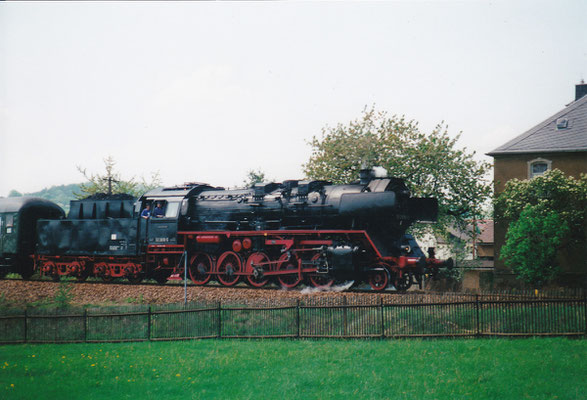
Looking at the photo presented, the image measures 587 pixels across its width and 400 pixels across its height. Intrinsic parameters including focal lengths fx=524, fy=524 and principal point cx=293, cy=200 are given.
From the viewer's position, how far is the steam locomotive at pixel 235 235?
14773 millimetres

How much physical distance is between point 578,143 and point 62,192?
28.9m

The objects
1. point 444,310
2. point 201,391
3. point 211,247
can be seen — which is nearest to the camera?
point 201,391

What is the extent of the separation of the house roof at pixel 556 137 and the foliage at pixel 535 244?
2.46 metres

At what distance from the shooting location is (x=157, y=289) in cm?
1641

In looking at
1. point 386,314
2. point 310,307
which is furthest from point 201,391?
point 386,314

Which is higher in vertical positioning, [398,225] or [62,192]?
[62,192]

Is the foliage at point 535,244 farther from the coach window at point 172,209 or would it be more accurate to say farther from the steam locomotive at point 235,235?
the coach window at point 172,209

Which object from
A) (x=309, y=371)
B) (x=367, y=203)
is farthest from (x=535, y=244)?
(x=309, y=371)

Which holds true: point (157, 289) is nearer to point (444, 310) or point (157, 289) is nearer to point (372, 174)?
point (372, 174)

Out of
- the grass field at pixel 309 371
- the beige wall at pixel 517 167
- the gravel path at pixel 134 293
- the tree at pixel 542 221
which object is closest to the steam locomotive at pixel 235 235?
the gravel path at pixel 134 293

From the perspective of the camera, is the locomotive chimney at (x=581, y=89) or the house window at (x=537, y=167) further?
the locomotive chimney at (x=581, y=89)

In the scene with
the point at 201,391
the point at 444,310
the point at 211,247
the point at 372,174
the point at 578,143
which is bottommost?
the point at 201,391

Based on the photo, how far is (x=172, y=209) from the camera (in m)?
17.9

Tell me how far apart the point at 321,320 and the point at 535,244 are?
34.3 feet
